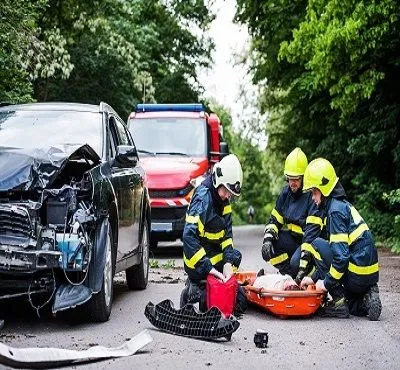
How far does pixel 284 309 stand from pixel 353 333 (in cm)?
92

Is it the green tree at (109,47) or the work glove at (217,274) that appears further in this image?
the green tree at (109,47)

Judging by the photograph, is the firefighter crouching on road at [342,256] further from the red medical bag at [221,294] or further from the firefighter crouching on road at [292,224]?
the red medical bag at [221,294]

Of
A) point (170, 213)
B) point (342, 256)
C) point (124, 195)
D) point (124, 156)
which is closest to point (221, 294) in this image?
point (342, 256)

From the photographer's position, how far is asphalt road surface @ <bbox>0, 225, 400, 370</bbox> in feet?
23.4

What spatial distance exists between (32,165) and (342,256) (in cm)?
292

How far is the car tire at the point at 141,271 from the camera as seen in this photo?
11.8m

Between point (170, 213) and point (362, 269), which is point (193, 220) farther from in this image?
point (170, 213)

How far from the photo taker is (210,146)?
18719mm

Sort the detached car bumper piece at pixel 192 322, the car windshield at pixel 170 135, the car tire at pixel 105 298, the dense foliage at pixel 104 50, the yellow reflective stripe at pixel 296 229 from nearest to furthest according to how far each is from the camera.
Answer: the detached car bumper piece at pixel 192 322
the car tire at pixel 105 298
the yellow reflective stripe at pixel 296 229
the dense foliage at pixel 104 50
the car windshield at pixel 170 135

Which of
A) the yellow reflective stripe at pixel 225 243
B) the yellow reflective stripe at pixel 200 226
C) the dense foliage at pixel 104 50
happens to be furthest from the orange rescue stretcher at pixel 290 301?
the dense foliage at pixel 104 50

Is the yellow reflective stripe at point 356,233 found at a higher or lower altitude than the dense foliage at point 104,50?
lower

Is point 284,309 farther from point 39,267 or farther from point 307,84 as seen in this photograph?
point 307,84

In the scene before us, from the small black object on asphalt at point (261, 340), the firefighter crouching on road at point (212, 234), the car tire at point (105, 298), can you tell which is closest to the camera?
the small black object on asphalt at point (261, 340)

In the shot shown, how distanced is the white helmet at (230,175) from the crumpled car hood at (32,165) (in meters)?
1.23
